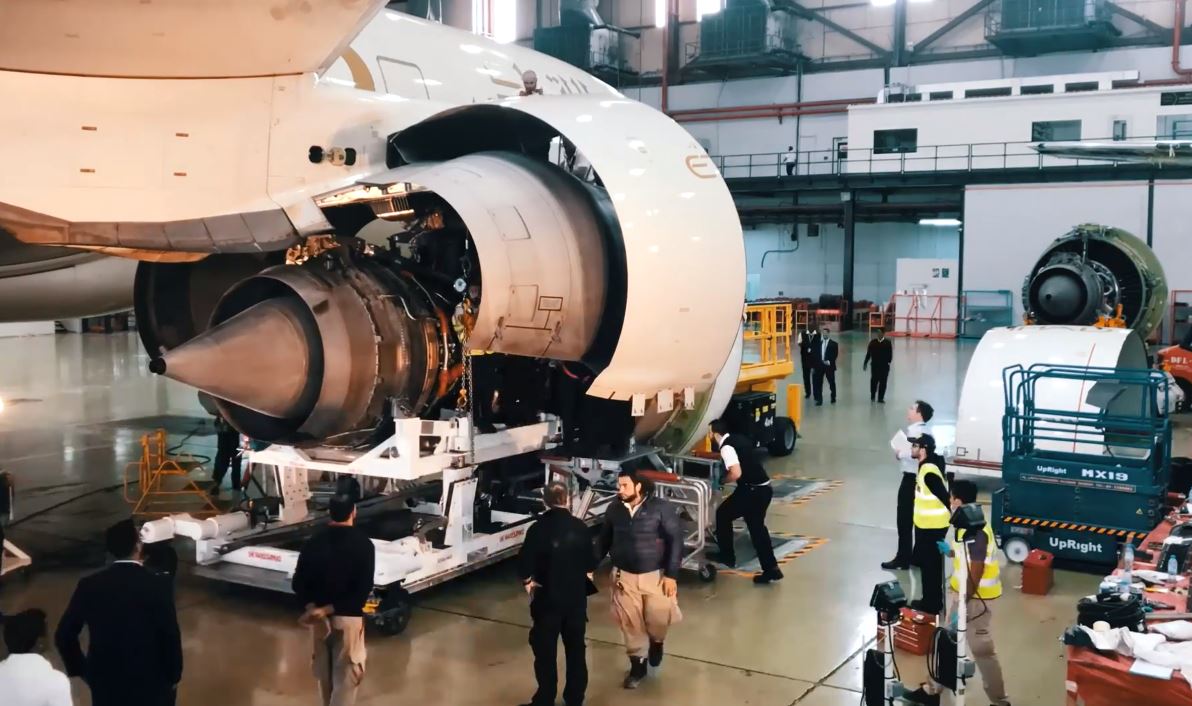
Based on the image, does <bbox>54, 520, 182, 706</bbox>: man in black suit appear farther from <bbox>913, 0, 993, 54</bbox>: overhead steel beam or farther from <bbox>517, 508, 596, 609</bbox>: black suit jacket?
<bbox>913, 0, 993, 54</bbox>: overhead steel beam

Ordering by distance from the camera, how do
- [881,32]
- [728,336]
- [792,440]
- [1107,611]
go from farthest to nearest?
[881,32] → [792,440] → [728,336] → [1107,611]

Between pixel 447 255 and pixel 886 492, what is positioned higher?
pixel 447 255

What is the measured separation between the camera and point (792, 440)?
14.6m

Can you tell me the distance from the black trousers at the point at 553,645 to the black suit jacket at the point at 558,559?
0.15 ft

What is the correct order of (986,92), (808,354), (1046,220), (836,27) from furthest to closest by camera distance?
(836,27)
(986,92)
(1046,220)
(808,354)

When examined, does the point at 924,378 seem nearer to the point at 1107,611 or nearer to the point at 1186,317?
the point at 1186,317

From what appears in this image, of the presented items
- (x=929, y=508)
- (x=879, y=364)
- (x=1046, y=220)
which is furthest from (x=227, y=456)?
(x=1046, y=220)

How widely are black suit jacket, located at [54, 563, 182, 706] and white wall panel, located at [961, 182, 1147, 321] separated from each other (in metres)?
31.4

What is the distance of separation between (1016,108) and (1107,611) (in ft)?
103

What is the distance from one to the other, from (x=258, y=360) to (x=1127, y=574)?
6.00 m

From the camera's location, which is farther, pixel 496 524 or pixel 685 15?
pixel 685 15

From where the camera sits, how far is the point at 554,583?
5914 millimetres

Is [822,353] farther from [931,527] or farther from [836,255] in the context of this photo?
[836,255]

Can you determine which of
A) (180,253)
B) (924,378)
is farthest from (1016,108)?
(180,253)
